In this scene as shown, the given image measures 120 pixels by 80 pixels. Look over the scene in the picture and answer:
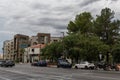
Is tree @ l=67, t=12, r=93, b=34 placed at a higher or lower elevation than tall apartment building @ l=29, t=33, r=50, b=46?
lower

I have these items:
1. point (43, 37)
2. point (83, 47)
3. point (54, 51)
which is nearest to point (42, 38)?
point (43, 37)

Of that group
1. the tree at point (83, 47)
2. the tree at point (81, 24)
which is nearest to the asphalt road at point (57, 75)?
the tree at point (83, 47)

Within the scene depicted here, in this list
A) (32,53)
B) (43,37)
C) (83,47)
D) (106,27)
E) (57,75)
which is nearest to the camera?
(57,75)

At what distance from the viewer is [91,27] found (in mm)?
87688

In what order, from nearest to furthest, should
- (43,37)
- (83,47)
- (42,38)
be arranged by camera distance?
(83,47) → (43,37) → (42,38)

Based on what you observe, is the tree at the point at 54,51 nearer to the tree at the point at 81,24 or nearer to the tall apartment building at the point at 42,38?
the tree at the point at 81,24

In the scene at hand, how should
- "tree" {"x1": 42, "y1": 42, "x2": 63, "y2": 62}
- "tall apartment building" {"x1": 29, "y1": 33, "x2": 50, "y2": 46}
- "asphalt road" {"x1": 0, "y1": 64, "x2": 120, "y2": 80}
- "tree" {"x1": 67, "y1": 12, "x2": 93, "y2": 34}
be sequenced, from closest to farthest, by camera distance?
"asphalt road" {"x1": 0, "y1": 64, "x2": 120, "y2": 80} → "tree" {"x1": 42, "y1": 42, "x2": 63, "y2": 62} → "tree" {"x1": 67, "y1": 12, "x2": 93, "y2": 34} → "tall apartment building" {"x1": 29, "y1": 33, "x2": 50, "y2": 46}

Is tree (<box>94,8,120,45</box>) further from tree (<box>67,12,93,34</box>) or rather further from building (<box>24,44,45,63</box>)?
building (<box>24,44,45,63</box>)

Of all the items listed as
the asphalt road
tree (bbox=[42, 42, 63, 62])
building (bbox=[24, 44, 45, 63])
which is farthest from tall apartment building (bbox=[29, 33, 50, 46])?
the asphalt road

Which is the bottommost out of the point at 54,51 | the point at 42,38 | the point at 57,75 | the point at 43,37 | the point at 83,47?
the point at 57,75

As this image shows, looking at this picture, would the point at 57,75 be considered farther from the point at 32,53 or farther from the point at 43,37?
the point at 43,37

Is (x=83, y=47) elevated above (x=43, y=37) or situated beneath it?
situated beneath

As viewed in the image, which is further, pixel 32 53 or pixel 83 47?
pixel 32 53

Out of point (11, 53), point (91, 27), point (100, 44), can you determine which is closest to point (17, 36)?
point (11, 53)
